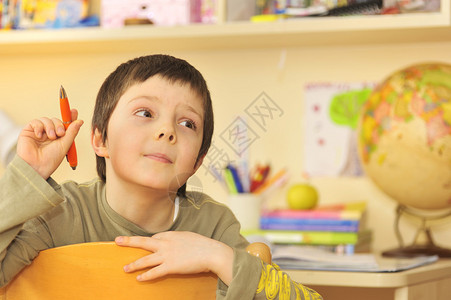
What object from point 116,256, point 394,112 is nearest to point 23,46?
point 394,112

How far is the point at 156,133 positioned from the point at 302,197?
759 mm

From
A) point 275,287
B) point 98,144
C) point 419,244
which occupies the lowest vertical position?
point 419,244

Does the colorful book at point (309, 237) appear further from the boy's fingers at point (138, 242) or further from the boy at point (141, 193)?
the boy's fingers at point (138, 242)

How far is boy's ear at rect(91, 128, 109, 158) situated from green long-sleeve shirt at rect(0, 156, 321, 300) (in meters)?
0.06

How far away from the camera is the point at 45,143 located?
74 centimetres

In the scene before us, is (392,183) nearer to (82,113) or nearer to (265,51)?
(265,51)

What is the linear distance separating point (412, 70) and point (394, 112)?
0.10 m

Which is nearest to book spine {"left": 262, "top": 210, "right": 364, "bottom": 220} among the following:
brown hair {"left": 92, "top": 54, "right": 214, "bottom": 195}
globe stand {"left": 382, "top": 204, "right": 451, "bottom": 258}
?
globe stand {"left": 382, "top": 204, "right": 451, "bottom": 258}

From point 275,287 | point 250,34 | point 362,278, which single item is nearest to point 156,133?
point 275,287

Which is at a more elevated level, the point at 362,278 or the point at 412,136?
the point at 412,136

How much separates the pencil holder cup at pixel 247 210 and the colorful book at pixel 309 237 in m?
0.08

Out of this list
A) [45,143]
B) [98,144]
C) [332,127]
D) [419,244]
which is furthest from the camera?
[332,127]

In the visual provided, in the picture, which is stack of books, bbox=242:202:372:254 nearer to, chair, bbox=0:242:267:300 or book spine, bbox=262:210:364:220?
book spine, bbox=262:210:364:220

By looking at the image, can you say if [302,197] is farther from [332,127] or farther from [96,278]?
[96,278]
